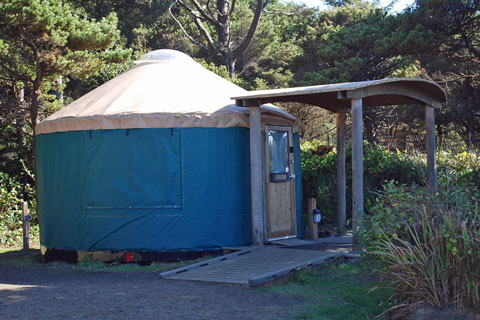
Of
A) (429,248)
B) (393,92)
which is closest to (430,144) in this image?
(393,92)

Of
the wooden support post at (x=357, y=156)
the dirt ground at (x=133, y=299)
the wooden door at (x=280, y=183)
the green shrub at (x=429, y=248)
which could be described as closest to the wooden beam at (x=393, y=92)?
the wooden support post at (x=357, y=156)

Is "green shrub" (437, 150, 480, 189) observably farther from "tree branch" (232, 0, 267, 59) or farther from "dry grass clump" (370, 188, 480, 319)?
"tree branch" (232, 0, 267, 59)

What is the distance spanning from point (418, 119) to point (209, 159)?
1270 centimetres

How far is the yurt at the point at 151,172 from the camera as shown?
745cm

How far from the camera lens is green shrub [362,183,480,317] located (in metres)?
4.18

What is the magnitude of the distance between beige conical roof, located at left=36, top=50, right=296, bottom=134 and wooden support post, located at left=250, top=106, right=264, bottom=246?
26cm

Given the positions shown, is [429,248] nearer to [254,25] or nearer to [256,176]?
[256,176]

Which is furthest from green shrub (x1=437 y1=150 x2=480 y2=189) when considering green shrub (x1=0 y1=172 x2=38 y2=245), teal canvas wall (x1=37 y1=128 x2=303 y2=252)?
green shrub (x1=0 y1=172 x2=38 y2=245)

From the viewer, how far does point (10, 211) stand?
11156 mm

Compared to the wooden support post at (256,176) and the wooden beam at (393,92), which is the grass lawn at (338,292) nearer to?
the wooden support post at (256,176)

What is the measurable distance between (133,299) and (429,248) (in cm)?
262

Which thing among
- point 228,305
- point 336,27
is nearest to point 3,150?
point 228,305

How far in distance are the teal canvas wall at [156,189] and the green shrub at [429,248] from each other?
9.77ft

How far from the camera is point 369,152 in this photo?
11078mm
